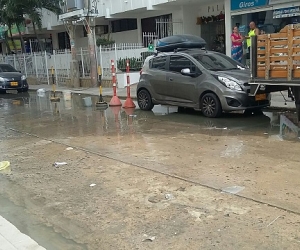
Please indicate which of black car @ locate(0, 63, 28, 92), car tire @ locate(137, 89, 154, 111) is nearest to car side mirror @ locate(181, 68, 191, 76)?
car tire @ locate(137, 89, 154, 111)

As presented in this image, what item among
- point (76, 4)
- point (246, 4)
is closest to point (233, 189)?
point (246, 4)

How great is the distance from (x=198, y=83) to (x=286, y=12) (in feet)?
24.3

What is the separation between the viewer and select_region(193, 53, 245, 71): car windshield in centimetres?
1051

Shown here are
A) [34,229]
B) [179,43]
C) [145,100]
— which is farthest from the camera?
[179,43]

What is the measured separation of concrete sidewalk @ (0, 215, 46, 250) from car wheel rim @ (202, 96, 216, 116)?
6590 mm

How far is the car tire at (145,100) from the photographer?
12102mm

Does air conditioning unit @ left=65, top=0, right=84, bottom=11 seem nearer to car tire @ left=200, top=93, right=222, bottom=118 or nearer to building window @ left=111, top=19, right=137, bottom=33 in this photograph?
building window @ left=111, top=19, right=137, bottom=33

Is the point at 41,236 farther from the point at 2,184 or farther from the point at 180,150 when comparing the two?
the point at 180,150

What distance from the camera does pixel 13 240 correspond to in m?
4.06

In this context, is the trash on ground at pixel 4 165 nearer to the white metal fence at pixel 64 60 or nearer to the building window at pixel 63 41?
the white metal fence at pixel 64 60

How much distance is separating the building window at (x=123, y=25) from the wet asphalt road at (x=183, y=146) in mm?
13398

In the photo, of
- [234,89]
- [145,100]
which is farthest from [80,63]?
[234,89]

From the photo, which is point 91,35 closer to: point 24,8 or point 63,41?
point 24,8

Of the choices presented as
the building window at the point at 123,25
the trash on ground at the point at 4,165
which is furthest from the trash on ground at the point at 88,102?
the building window at the point at 123,25
